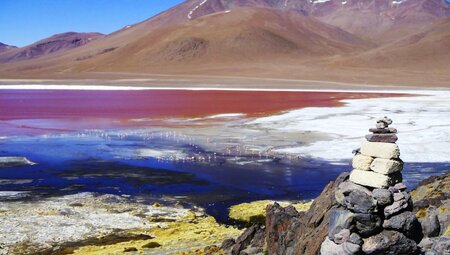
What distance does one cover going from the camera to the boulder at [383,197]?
232 inches

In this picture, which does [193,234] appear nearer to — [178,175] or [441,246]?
[441,246]

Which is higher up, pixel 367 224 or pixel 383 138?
pixel 383 138

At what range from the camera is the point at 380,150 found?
6.10 metres

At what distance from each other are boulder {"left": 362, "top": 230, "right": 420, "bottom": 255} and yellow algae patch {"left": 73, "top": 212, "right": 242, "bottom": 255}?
3.94m

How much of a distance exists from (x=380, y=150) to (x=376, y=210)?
632 millimetres

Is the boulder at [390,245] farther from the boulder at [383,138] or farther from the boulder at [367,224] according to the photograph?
the boulder at [383,138]

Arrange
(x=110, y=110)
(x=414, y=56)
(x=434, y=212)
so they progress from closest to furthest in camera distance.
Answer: (x=434, y=212) → (x=110, y=110) → (x=414, y=56)

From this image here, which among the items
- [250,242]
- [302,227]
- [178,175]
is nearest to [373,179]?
[302,227]

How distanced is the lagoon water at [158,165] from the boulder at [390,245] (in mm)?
6245

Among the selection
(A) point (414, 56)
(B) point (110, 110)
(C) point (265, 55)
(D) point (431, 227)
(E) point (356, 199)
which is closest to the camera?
(E) point (356, 199)

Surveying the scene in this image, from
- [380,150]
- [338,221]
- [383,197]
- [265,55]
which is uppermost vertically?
[265,55]

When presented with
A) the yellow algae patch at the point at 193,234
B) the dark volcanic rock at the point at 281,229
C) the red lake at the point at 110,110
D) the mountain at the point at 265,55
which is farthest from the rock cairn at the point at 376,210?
the mountain at the point at 265,55

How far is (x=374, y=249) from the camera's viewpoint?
19.1ft

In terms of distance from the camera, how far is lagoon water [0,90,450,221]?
1434 cm
